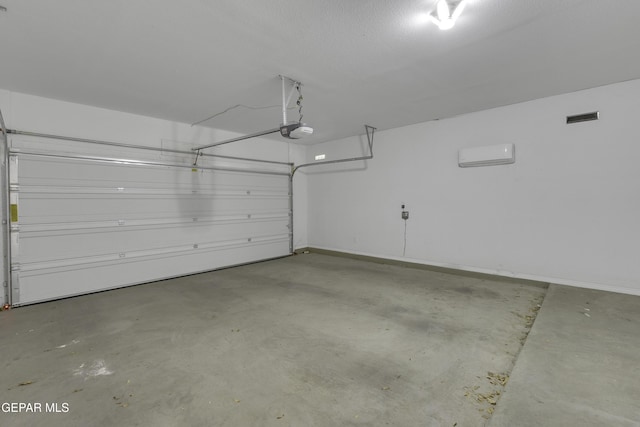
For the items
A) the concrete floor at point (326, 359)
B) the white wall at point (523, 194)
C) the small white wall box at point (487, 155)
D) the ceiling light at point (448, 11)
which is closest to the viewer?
A: the concrete floor at point (326, 359)

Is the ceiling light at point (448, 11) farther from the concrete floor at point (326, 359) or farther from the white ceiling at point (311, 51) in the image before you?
the concrete floor at point (326, 359)

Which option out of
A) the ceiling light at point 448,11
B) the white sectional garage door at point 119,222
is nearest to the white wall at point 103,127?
the white sectional garage door at point 119,222

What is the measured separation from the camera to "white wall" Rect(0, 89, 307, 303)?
3660mm

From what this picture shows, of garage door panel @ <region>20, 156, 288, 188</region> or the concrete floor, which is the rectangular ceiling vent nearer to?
the concrete floor

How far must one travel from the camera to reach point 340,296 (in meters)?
3.90

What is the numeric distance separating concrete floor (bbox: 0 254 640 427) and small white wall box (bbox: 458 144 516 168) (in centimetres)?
191

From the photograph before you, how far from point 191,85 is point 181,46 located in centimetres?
91

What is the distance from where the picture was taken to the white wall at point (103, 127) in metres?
3.66

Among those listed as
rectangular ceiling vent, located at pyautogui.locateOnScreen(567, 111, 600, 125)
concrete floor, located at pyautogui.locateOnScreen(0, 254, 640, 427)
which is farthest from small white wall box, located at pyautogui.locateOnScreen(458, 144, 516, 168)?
concrete floor, located at pyautogui.locateOnScreen(0, 254, 640, 427)

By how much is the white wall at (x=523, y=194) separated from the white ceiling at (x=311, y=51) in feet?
1.55

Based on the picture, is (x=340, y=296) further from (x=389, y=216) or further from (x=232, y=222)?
(x=232, y=222)

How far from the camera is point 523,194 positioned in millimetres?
4262

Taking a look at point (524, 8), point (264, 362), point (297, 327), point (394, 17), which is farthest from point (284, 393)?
point (524, 8)

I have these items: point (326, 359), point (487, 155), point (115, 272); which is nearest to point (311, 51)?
point (326, 359)
